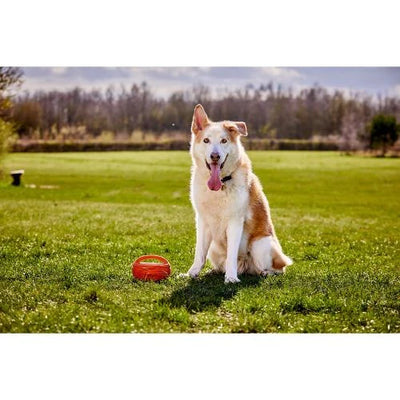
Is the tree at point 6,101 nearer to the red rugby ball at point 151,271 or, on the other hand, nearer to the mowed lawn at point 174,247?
the mowed lawn at point 174,247

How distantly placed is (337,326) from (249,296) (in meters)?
0.97

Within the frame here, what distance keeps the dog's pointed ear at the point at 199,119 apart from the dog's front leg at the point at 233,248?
113 cm

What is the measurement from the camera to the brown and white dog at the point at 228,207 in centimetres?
714

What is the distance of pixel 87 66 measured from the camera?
8531 mm

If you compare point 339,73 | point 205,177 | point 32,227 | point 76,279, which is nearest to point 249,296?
point 205,177

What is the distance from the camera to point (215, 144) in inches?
279

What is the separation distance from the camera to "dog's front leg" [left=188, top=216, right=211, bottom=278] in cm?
743

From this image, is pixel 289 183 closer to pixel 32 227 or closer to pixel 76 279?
pixel 32 227

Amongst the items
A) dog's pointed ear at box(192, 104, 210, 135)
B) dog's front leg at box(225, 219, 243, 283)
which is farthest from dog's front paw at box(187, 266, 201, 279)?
dog's pointed ear at box(192, 104, 210, 135)

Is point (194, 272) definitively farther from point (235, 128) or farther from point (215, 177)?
point (235, 128)

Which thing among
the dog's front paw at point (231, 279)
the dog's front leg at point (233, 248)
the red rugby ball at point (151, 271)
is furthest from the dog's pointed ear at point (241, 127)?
the red rugby ball at point (151, 271)

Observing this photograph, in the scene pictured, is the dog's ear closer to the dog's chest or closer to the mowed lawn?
the dog's chest

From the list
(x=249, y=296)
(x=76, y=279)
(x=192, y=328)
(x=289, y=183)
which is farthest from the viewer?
(x=289, y=183)

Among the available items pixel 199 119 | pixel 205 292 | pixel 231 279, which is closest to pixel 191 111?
pixel 199 119
